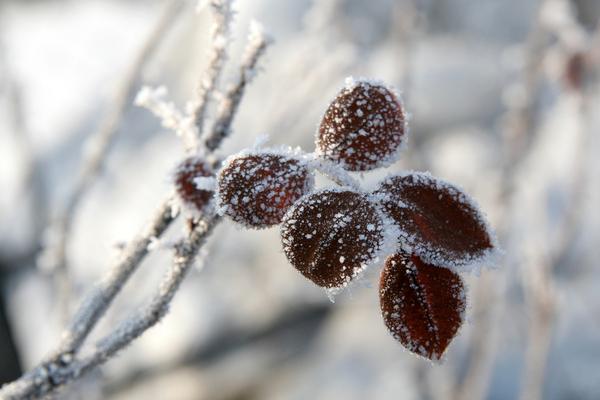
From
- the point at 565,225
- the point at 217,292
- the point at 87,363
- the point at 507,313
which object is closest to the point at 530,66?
the point at 565,225

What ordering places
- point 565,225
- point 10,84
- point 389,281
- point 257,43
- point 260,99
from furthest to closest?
point 260,99 < point 10,84 < point 565,225 < point 257,43 < point 389,281

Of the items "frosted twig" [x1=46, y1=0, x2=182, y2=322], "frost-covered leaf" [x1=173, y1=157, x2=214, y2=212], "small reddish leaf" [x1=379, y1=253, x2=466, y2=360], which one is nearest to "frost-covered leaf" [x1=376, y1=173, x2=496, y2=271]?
"small reddish leaf" [x1=379, y1=253, x2=466, y2=360]

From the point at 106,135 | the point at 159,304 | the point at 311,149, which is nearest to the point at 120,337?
the point at 159,304

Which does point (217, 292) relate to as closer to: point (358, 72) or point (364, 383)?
point (364, 383)

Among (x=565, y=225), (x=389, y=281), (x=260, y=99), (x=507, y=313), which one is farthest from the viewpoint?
(x=260, y=99)

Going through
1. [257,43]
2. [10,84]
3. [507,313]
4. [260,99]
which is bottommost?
[257,43]

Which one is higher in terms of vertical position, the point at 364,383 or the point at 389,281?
the point at 364,383

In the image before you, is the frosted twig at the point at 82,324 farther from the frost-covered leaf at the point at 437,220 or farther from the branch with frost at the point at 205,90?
the frost-covered leaf at the point at 437,220
